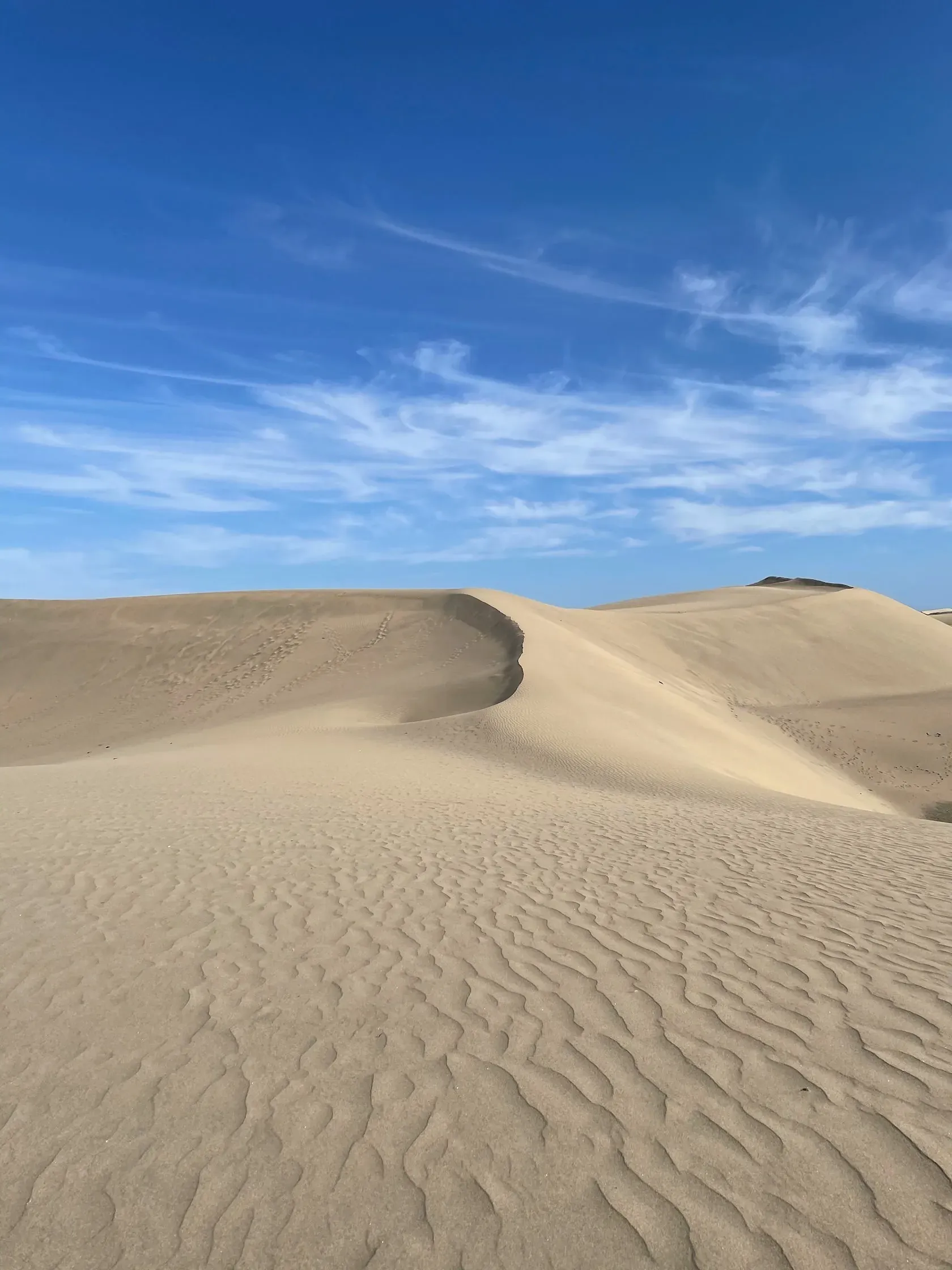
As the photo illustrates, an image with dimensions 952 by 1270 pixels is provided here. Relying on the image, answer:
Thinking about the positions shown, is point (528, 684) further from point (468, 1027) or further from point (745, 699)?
point (468, 1027)

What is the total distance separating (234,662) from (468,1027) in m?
31.1

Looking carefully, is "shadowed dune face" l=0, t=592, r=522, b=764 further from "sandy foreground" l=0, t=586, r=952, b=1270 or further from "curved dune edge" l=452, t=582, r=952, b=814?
"sandy foreground" l=0, t=586, r=952, b=1270

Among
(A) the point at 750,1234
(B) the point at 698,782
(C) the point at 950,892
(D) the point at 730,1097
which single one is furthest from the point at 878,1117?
(B) the point at 698,782

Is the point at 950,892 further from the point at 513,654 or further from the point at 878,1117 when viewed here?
the point at 513,654

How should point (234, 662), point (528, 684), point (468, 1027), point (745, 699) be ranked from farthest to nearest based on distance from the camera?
point (234, 662)
point (745, 699)
point (528, 684)
point (468, 1027)

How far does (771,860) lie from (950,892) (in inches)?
69.6

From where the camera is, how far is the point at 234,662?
112 feet

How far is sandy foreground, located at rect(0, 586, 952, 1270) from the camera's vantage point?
313 cm

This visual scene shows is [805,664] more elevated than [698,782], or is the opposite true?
[805,664]

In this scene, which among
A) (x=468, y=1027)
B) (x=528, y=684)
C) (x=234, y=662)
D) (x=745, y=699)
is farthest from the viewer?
(x=234, y=662)

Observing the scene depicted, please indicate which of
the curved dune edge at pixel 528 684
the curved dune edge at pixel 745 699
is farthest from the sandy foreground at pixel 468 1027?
the curved dune edge at pixel 528 684

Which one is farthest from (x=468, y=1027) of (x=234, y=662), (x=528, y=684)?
(x=234, y=662)

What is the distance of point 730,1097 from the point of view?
3.85 meters

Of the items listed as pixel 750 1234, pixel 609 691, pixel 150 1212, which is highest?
pixel 609 691
